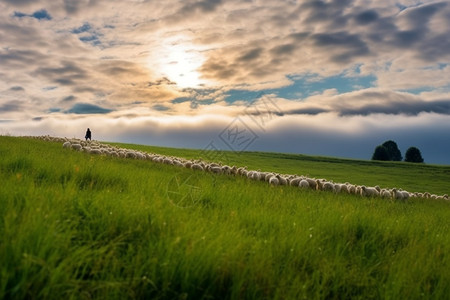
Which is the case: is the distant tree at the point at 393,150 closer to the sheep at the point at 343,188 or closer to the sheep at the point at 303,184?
the sheep at the point at 343,188

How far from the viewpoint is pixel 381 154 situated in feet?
221

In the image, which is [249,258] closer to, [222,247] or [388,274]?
[222,247]

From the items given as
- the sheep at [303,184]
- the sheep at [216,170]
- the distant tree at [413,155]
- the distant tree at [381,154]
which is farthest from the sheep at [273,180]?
the distant tree at [381,154]

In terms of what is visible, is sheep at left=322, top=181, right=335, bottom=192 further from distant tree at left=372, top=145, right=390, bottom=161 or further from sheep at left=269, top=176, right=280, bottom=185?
distant tree at left=372, top=145, right=390, bottom=161

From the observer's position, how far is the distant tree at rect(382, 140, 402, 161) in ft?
243

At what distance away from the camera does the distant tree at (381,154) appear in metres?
67.1

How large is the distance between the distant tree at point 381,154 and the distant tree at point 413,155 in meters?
3.57

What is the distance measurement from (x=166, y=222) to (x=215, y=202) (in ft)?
7.59

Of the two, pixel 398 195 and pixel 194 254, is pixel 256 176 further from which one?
pixel 194 254

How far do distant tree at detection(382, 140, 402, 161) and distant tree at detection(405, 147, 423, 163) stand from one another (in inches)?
311

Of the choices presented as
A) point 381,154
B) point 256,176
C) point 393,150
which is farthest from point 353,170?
point 393,150

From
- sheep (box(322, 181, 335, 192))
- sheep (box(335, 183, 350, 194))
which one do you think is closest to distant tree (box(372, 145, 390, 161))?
sheep (box(335, 183, 350, 194))

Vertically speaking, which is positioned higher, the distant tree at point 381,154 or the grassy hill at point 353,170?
the distant tree at point 381,154

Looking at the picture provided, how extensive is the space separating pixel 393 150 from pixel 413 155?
411 inches
